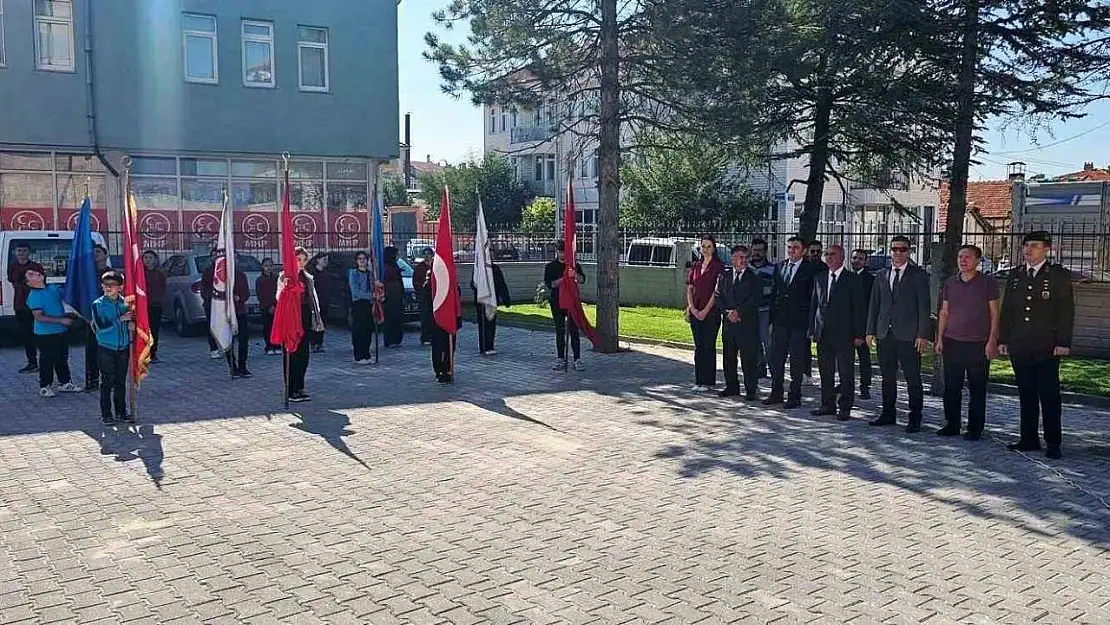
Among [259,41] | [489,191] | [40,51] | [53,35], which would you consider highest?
[259,41]

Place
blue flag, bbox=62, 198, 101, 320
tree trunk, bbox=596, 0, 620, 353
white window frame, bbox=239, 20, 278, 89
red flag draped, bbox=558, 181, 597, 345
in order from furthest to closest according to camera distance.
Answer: white window frame, bbox=239, 20, 278, 89, tree trunk, bbox=596, 0, 620, 353, red flag draped, bbox=558, 181, 597, 345, blue flag, bbox=62, 198, 101, 320

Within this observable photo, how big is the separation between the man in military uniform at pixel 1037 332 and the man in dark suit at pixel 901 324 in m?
1.01

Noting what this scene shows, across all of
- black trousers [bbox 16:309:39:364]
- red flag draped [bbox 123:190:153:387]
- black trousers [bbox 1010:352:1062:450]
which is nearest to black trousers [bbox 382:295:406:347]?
black trousers [bbox 16:309:39:364]

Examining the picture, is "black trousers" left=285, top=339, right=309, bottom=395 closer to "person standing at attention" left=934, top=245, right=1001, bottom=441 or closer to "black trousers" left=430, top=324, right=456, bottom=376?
"black trousers" left=430, top=324, right=456, bottom=376

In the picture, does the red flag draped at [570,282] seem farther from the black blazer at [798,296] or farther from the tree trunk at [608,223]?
the black blazer at [798,296]

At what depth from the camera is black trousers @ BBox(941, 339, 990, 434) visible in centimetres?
892

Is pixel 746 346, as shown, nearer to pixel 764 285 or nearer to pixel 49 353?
pixel 764 285

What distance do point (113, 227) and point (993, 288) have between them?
20.9 meters

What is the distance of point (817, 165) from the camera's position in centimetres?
1844

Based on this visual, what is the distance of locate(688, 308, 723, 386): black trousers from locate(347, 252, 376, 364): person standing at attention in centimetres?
533

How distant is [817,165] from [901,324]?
9334 millimetres

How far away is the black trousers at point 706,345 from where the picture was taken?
12000mm

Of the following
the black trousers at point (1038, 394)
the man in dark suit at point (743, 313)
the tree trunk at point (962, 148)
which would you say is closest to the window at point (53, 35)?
the man in dark suit at point (743, 313)

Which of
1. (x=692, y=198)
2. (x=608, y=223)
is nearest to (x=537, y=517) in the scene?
(x=608, y=223)
